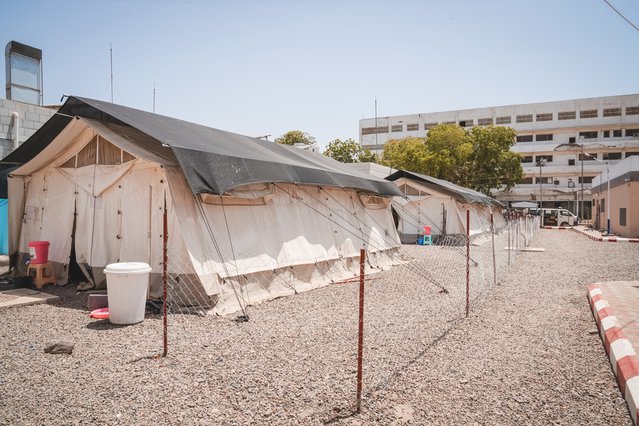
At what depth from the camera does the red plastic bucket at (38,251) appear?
7996mm

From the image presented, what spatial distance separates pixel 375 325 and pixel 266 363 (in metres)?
2.01

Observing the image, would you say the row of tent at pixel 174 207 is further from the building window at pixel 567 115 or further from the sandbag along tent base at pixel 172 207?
the building window at pixel 567 115

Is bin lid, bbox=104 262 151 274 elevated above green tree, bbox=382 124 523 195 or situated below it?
below

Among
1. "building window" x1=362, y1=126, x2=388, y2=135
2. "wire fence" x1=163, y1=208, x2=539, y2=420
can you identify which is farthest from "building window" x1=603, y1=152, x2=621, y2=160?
"wire fence" x1=163, y1=208, x2=539, y2=420

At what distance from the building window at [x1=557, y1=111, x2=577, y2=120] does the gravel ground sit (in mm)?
51515

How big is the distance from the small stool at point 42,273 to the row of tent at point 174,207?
0.14 m

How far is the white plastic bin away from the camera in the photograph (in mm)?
5641

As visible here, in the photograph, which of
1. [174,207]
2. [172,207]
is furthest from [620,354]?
[172,207]

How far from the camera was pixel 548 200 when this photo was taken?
5022 centimetres

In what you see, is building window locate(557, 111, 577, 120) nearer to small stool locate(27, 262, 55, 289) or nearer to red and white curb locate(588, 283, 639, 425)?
red and white curb locate(588, 283, 639, 425)

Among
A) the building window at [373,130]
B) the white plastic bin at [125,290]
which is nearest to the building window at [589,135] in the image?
the building window at [373,130]

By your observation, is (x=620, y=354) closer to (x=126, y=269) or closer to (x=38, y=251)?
(x=126, y=269)

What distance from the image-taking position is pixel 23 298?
7000 mm

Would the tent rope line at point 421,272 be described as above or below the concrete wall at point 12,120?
below
